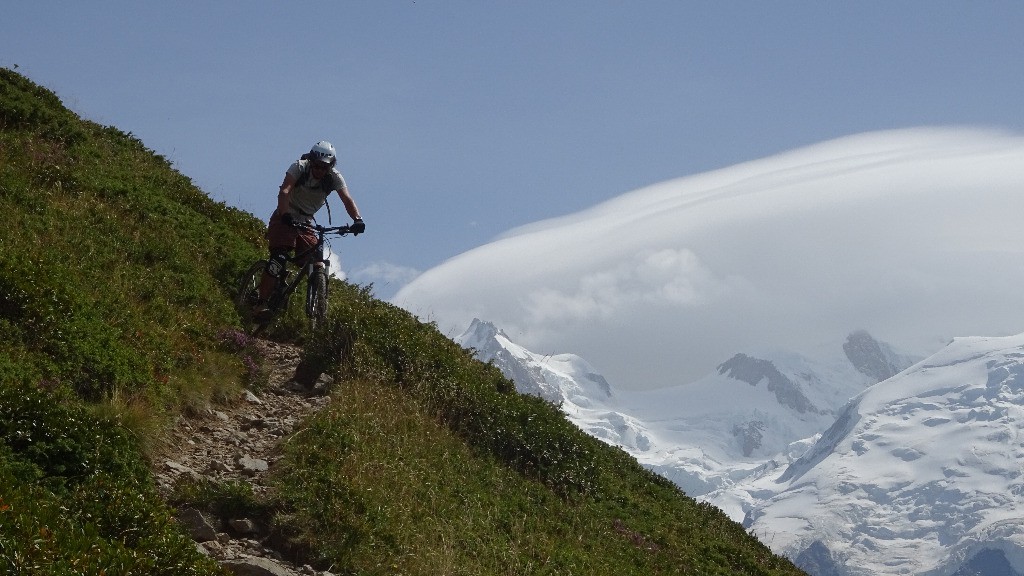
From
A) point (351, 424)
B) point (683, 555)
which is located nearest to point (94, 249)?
point (351, 424)

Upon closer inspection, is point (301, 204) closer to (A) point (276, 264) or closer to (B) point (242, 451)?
(A) point (276, 264)

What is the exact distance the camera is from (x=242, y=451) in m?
12.2

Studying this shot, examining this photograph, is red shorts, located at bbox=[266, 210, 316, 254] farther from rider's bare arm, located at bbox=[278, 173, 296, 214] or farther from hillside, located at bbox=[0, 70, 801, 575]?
hillside, located at bbox=[0, 70, 801, 575]

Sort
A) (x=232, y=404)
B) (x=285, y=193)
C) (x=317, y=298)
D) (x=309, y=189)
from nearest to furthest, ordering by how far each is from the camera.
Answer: (x=232, y=404)
(x=285, y=193)
(x=309, y=189)
(x=317, y=298)

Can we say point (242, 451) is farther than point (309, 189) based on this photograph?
No

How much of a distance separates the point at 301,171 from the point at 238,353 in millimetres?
2978

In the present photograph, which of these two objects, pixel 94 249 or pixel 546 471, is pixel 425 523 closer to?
pixel 546 471

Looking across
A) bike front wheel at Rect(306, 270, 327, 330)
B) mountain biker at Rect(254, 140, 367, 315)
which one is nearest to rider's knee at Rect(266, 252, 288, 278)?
mountain biker at Rect(254, 140, 367, 315)

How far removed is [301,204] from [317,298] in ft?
4.92

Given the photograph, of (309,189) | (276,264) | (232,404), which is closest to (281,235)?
(276,264)

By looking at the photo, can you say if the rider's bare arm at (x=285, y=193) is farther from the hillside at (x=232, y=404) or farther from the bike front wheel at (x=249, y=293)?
the hillside at (x=232, y=404)

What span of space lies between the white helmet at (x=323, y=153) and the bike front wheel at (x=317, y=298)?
1.76 m

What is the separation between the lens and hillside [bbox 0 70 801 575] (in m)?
9.02

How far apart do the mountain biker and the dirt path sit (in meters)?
1.31
